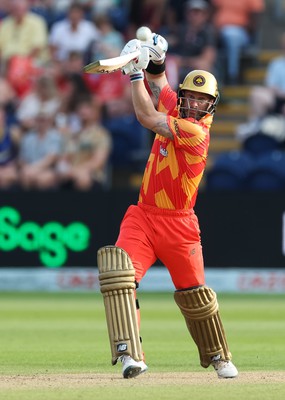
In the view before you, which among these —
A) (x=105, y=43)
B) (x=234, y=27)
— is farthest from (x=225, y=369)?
(x=234, y=27)

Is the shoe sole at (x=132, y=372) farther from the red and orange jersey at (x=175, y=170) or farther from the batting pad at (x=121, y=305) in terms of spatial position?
the red and orange jersey at (x=175, y=170)

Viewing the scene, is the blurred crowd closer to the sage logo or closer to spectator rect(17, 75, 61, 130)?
spectator rect(17, 75, 61, 130)

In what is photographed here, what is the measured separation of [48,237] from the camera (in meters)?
15.2

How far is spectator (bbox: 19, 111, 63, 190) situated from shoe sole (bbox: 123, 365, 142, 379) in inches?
330

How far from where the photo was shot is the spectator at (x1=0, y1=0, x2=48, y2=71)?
17.0m

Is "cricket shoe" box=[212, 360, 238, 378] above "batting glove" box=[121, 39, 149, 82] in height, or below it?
below

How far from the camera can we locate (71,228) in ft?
49.8

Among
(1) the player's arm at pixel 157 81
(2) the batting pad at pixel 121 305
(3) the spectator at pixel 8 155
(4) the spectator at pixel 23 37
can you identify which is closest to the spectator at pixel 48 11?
(4) the spectator at pixel 23 37

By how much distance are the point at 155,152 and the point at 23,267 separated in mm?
7871

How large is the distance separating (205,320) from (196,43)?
31.0 feet

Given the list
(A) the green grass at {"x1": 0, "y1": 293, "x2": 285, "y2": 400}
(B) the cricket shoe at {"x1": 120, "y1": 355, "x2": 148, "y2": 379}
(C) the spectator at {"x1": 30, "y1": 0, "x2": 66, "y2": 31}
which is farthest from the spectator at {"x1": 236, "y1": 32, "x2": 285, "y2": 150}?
(B) the cricket shoe at {"x1": 120, "y1": 355, "x2": 148, "y2": 379}

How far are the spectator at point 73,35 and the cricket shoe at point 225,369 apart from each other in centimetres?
975

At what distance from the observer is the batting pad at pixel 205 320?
7449 millimetres

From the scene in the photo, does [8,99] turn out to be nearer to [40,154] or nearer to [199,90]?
[40,154]
